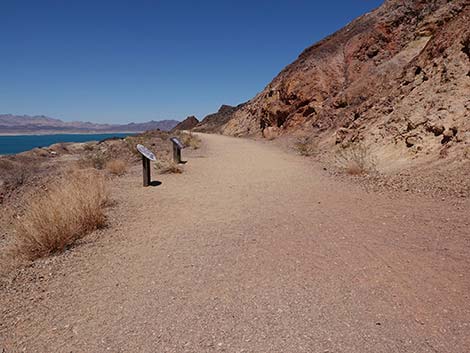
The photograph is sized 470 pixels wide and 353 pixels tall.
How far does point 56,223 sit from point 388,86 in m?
14.1

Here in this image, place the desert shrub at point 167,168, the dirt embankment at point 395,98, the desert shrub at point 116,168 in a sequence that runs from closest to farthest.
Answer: the dirt embankment at point 395,98
the desert shrub at point 116,168
the desert shrub at point 167,168

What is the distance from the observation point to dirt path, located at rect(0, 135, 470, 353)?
270 centimetres

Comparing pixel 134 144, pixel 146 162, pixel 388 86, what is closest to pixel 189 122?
pixel 134 144

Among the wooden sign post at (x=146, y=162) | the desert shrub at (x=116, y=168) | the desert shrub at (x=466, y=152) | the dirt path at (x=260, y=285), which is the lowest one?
the dirt path at (x=260, y=285)

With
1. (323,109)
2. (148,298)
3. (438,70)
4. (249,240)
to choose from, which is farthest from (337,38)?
(148,298)

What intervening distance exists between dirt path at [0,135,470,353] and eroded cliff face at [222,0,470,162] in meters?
4.40

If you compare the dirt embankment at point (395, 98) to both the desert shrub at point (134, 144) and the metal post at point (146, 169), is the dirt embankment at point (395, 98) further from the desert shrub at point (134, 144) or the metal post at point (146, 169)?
the desert shrub at point (134, 144)

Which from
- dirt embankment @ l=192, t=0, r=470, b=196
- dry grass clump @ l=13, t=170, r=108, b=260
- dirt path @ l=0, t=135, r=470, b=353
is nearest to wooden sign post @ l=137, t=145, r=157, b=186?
dirt path @ l=0, t=135, r=470, b=353

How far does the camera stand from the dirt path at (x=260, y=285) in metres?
2.70

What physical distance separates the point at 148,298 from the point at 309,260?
6.20ft

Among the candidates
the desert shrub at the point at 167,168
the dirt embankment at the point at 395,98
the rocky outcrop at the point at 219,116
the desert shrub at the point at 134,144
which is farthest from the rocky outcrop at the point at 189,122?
the desert shrub at the point at 167,168

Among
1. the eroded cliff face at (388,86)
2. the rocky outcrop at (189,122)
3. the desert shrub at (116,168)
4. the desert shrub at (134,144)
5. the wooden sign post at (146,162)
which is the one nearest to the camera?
the wooden sign post at (146,162)

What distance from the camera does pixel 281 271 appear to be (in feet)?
12.5

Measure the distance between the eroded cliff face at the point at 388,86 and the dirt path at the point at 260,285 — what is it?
4.40m
